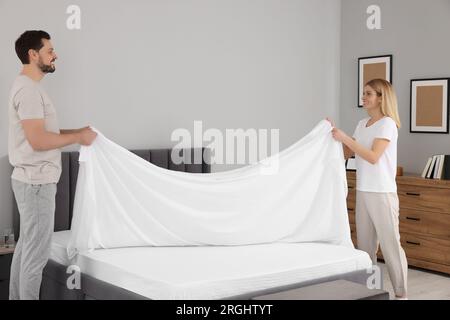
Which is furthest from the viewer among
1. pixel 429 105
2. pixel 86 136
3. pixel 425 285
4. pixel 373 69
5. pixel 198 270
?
pixel 373 69

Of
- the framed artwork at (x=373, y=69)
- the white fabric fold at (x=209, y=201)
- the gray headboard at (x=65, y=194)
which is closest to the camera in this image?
the white fabric fold at (x=209, y=201)

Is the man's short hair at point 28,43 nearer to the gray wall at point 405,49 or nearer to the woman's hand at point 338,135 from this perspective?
the woman's hand at point 338,135

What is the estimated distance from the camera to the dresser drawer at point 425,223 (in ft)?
16.2

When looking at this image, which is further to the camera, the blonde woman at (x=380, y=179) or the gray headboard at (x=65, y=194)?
the gray headboard at (x=65, y=194)

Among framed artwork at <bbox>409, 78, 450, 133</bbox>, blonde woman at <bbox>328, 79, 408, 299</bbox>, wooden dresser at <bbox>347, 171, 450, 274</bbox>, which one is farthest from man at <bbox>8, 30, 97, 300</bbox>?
framed artwork at <bbox>409, 78, 450, 133</bbox>

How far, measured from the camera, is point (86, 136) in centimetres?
349

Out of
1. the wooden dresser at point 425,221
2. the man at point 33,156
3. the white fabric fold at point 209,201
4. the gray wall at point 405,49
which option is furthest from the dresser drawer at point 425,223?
the man at point 33,156

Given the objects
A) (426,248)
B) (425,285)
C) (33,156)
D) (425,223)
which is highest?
(33,156)

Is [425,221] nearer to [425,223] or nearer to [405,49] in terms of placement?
[425,223]

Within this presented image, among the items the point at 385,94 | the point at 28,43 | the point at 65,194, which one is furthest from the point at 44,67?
the point at 385,94

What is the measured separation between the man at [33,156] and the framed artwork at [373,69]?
3.51 metres

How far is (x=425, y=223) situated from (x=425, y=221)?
0.7 inches
